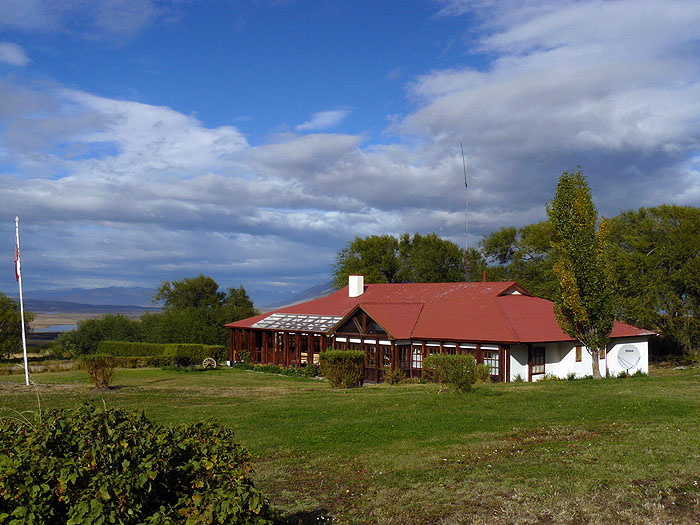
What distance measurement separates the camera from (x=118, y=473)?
4609 mm

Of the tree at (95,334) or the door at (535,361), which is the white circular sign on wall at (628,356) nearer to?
the door at (535,361)

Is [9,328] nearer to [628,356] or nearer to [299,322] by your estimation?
[299,322]

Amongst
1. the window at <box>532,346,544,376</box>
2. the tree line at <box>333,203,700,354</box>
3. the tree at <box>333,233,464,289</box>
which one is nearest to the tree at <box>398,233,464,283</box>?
the tree at <box>333,233,464,289</box>

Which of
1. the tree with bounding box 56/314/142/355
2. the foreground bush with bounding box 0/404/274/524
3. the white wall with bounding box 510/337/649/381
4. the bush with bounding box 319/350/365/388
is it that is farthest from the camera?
the tree with bounding box 56/314/142/355

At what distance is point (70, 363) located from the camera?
40.0m

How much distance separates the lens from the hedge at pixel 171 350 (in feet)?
140

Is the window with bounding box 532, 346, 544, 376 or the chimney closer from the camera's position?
the window with bounding box 532, 346, 544, 376

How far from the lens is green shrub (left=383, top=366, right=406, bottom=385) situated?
3052 centimetres

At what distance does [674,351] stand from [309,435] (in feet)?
144

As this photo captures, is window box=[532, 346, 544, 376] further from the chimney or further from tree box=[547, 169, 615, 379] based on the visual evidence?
the chimney

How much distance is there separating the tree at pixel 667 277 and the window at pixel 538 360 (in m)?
17.7

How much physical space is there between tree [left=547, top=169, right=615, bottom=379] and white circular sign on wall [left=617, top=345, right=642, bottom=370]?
26.0 ft

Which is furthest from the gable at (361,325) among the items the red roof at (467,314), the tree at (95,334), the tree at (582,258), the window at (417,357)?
the tree at (95,334)

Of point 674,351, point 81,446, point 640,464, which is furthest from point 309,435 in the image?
point 674,351
